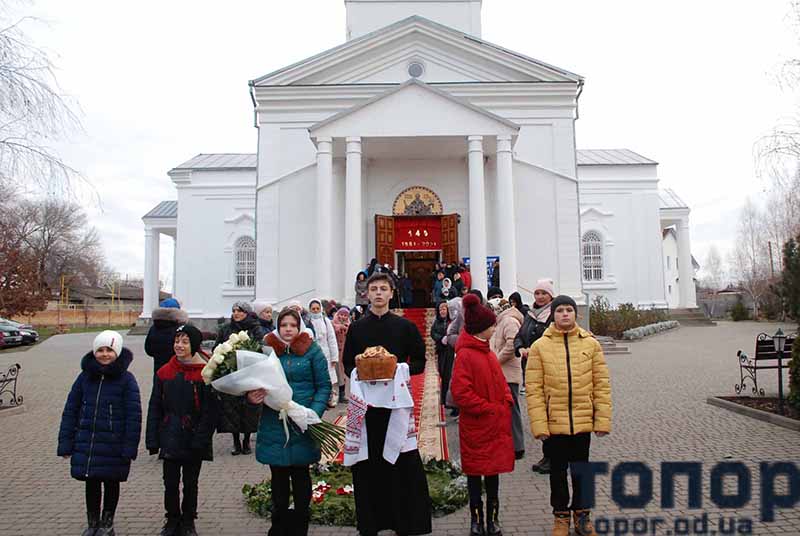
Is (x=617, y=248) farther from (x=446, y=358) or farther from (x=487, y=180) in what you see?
(x=446, y=358)

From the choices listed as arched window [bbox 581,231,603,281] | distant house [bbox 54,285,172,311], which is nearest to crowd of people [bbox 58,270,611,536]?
arched window [bbox 581,231,603,281]

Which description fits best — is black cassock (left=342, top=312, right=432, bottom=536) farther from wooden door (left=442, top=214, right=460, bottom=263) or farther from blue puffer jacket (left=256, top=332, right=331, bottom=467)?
wooden door (left=442, top=214, right=460, bottom=263)

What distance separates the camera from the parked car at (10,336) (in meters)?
27.8

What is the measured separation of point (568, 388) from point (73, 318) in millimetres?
53986

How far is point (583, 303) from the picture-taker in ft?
65.0

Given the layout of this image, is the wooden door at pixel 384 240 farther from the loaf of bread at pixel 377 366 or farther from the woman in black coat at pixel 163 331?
the loaf of bread at pixel 377 366

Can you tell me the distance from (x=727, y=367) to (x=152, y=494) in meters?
14.2

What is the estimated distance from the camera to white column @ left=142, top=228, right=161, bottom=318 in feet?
105

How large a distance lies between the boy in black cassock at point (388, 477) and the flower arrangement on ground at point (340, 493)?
868mm

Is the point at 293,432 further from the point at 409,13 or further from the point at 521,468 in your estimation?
the point at 409,13

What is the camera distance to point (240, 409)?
5.71 m

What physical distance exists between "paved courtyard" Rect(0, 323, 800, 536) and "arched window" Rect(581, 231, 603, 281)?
60.9 feet

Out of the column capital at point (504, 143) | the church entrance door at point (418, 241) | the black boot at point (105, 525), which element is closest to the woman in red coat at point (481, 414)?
the black boot at point (105, 525)

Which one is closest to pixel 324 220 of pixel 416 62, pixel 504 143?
pixel 504 143
